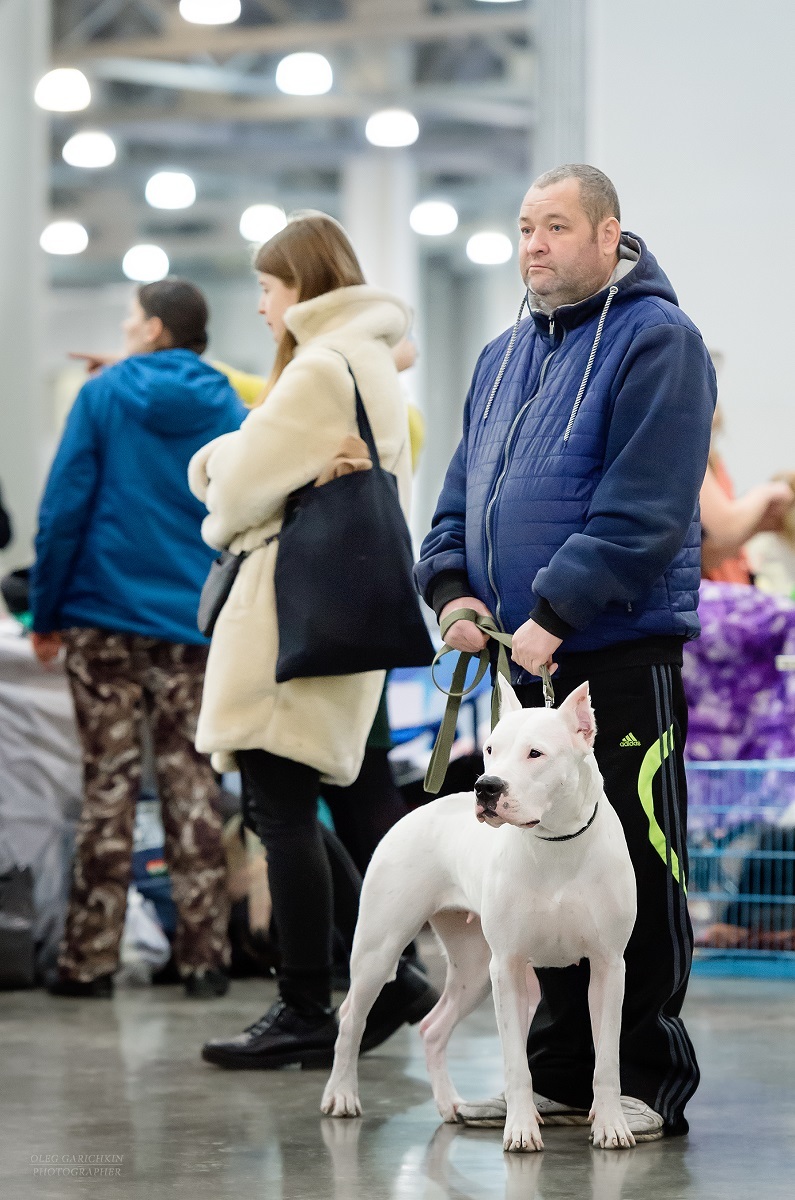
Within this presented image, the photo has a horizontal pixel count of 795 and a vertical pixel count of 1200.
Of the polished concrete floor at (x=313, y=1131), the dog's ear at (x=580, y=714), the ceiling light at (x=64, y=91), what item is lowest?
the polished concrete floor at (x=313, y=1131)

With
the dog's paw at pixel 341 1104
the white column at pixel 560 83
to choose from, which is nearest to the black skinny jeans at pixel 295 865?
the dog's paw at pixel 341 1104

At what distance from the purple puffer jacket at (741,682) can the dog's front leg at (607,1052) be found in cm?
217

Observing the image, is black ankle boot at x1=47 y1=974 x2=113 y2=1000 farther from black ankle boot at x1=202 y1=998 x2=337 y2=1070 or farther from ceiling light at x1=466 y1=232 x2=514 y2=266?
ceiling light at x1=466 y1=232 x2=514 y2=266

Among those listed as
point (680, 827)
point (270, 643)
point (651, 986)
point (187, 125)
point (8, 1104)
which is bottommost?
point (8, 1104)

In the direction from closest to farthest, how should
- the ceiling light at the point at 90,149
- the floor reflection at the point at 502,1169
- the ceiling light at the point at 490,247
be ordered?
the floor reflection at the point at 502,1169 → the ceiling light at the point at 90,149 → the ceiling light at the point at 490,247

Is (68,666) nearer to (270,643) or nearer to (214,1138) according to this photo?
(270,643)

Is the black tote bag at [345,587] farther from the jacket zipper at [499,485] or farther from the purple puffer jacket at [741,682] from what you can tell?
the purple puffer jacket at [741,682]

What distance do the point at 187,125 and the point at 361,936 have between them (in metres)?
10.2

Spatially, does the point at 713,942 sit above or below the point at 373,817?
below

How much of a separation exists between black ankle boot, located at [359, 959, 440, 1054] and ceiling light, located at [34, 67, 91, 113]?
20.2ft

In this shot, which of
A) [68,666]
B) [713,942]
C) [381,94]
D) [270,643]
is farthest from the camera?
[381,94]

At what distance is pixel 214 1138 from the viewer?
2.69m

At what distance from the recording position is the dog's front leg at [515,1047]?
2.51 meters

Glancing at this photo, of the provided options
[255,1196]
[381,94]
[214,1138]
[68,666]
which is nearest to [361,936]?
[214,1138]
